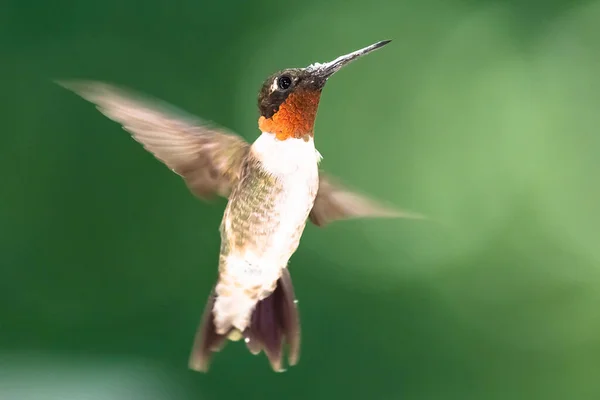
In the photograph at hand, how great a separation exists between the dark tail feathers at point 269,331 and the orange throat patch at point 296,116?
180 millimetres

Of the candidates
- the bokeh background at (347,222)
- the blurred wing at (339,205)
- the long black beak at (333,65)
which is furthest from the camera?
the bokeh background at (347,222)

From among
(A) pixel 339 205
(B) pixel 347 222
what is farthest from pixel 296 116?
(B) pixel 347 222

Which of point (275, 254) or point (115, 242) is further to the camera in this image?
point (115, 242)

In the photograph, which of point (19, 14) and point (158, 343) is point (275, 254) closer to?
point (158, 343)

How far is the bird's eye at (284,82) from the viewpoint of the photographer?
0.48 meters

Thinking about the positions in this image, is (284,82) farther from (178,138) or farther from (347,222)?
(347,222)

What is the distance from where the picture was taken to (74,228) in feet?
5.98

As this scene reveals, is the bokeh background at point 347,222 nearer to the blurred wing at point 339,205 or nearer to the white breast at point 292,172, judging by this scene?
the blurred wing at point 339,205

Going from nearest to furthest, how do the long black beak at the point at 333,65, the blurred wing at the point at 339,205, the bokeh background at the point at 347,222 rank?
the long black beak at the point at 333,65, the blurred wing at the point at 339,205, the bokeh background at the point at 347,222

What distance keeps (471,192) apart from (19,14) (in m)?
1.34

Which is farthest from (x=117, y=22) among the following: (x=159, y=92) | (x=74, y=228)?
(x=74, y=228)

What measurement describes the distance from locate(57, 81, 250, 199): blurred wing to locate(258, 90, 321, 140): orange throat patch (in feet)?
0.19

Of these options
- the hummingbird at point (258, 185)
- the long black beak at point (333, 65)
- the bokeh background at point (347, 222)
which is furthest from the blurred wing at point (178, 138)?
the bokeh background at point (347, 222)

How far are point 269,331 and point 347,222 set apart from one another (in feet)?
4.17
